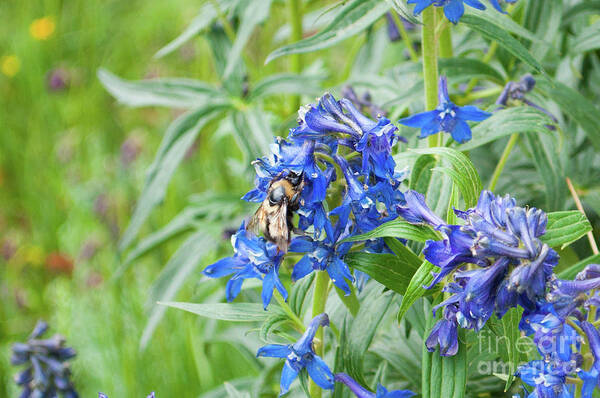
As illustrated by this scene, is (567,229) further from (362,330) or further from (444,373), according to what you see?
(362,330)

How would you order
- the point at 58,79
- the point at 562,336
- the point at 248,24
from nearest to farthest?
the point at 562,336 < the point at 248,24 < the point at 58,79

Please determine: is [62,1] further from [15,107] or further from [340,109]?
[340,109]

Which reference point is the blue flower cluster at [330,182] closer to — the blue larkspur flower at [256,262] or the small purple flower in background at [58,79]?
the blue larkspur flower at [256,262]

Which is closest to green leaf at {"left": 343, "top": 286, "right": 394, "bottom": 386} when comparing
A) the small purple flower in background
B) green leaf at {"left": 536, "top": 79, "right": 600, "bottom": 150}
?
green leaf at {"left": 536, "top": 79, "right": 600, "bottom": 150}

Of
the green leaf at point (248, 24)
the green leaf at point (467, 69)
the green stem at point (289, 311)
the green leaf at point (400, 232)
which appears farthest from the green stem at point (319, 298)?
the green leaf at point (248, 24)

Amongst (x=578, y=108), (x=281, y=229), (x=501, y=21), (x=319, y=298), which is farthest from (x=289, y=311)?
(x=578, y=108)

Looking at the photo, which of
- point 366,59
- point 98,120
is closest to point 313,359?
point 366,59
